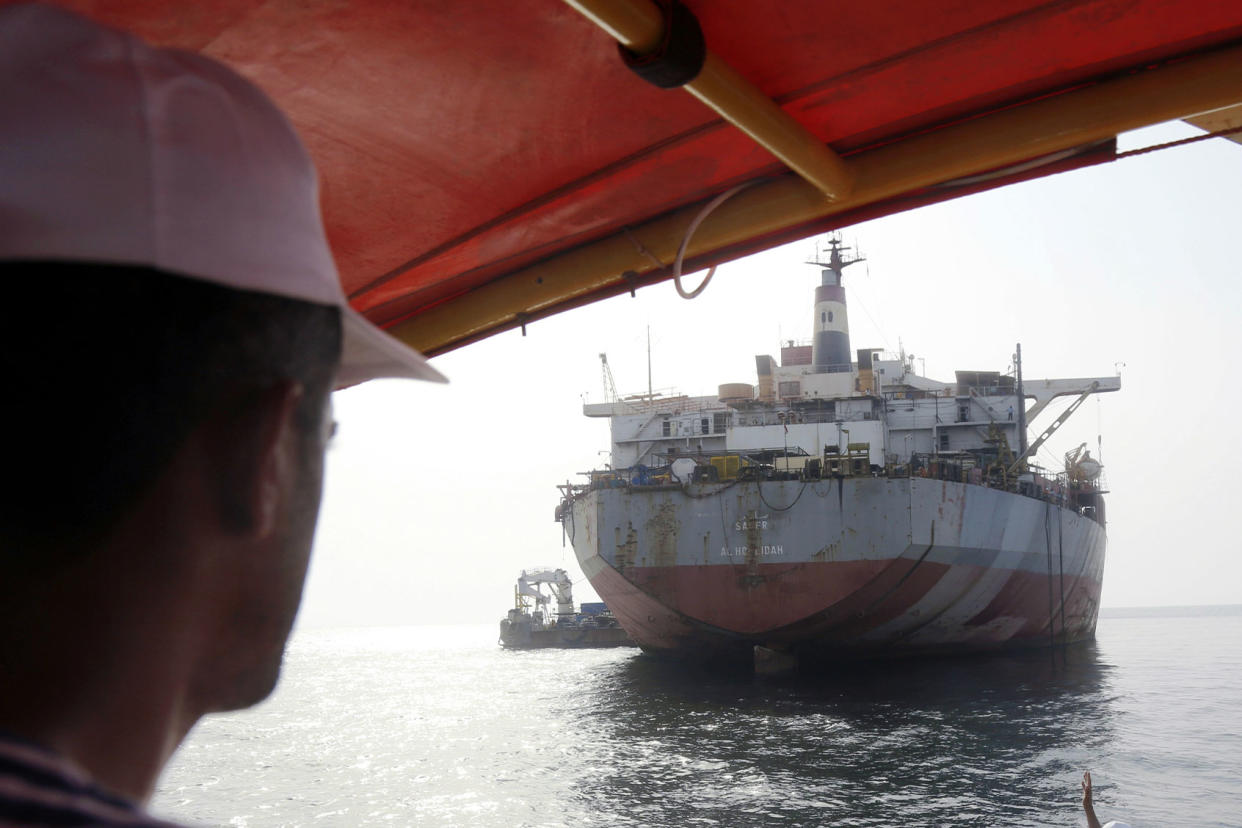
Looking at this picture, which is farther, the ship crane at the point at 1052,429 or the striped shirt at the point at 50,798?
the ship crane at the point at 1052,429

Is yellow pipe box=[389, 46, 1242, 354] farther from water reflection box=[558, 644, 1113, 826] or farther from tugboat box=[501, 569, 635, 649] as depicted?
tugboat box=[501, 569, 635, 649]

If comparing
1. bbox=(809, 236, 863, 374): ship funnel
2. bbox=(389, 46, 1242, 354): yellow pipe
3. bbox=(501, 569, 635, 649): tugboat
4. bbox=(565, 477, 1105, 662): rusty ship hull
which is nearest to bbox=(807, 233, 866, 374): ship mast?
bbox=(809, 236, 863, 374): ship funnel

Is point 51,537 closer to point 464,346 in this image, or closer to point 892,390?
point 464,346

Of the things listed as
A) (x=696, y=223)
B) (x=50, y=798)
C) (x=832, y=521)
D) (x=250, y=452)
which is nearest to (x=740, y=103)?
(x=696, y=223)

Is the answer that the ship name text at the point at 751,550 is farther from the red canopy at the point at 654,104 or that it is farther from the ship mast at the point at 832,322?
the red canopy at the point at 654,104

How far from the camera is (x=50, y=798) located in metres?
0.47

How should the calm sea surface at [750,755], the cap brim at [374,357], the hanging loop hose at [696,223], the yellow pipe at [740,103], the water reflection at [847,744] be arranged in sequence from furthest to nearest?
the calm sea surface at [750,755]
the water reflection at [847,744]
the hanging loop hose at [696,223]
the yellow pipe at [740,103]
the cap brim at [374,357]

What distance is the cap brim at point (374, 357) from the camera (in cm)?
84

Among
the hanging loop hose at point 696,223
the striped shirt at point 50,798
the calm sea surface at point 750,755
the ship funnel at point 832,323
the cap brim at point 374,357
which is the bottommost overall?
the calm sea surface at point 750,755

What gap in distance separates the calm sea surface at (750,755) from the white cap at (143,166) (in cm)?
1285

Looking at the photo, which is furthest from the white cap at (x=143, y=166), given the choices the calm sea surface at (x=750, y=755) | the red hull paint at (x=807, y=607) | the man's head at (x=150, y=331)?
the red hull paint at (x=807, y=607)

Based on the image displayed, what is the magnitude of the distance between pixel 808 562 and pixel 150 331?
2339cm

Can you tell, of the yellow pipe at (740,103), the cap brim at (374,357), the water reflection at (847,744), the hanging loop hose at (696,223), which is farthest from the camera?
the water reflection at (847,744)

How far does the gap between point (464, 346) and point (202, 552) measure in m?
2.79
